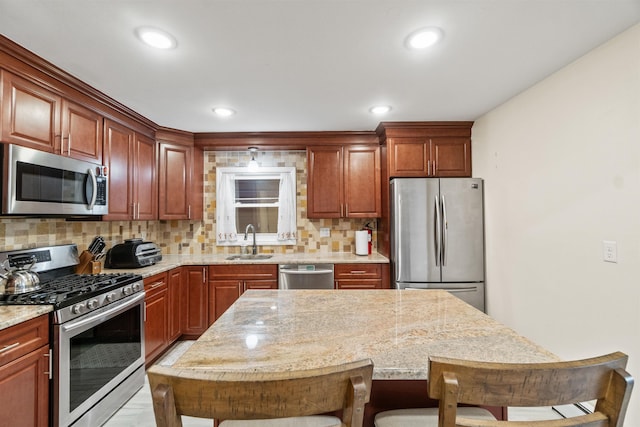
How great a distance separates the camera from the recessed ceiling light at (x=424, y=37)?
5.30 ft

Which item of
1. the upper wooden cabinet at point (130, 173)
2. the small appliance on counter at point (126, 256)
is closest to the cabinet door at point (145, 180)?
the upper wooden cabinet at point (130, 173)

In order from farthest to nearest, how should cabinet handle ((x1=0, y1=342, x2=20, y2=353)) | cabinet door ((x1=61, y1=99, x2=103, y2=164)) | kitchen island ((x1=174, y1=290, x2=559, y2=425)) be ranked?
1. cabinet door ((x1=61, y1=99, x2=103, y2=164))
2. cabinet handle ((x1=0, y1=342, x2=20, y2=353))
3. kitchen island ((x1=174, y1=290, x2=559, y2=425))

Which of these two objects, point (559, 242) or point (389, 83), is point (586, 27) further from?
→ point (559, 242)

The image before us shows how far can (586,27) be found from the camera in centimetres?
162

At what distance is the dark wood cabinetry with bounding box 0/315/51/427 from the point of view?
53.7 inches

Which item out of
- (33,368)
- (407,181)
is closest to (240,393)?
(33,368)

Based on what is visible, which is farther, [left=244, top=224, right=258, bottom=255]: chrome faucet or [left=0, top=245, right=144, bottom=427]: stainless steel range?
[left=244, top=224, right=258, bottom=255]: chrome faucet

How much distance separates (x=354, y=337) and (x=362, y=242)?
247 cm

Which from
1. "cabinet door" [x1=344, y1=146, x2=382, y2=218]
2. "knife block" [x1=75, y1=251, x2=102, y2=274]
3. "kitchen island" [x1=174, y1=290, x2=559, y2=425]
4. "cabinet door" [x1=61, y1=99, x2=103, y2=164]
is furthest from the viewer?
"cabinet door" [x1=344, y1=146, x2=382, y2=218]

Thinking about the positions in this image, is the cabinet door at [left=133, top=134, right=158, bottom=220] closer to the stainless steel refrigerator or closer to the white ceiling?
the white ceiling

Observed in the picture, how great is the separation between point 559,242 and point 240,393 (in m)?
2.37

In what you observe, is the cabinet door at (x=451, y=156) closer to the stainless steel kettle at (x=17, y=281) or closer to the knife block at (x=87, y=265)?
the knife block at (x=87, y=265)

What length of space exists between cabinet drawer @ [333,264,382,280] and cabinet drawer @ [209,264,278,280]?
655 mm

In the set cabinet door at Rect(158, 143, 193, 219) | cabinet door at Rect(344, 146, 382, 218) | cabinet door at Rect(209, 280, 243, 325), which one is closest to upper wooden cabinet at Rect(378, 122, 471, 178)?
cabinet door at Rect(344, 146, 382, 218)
